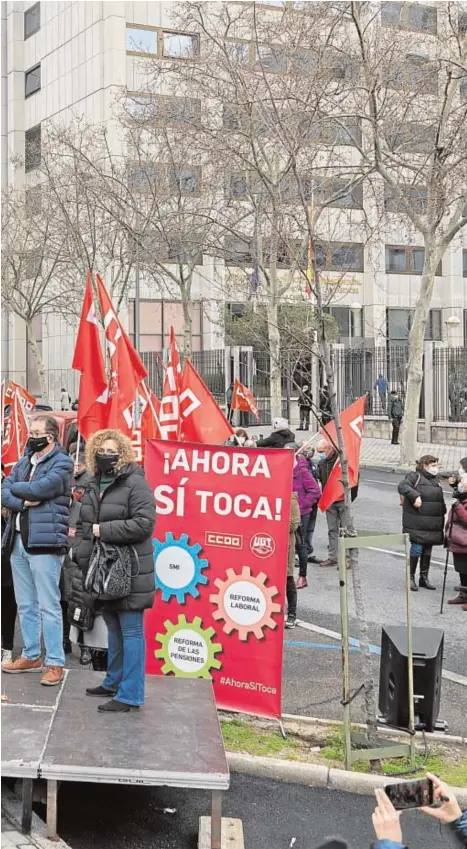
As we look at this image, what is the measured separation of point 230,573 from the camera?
22.5 feet

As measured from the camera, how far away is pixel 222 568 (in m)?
6.86

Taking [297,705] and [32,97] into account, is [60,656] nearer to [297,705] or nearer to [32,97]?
[297,705]

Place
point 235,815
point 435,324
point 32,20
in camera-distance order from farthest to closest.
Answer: point 435,324 → point 32,20 → point 235,815

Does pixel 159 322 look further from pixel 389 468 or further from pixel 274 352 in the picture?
pixel 389 468

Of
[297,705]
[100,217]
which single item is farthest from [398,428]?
[297,705]

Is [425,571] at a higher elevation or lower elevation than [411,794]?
lower

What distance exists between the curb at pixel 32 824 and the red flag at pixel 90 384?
3.66 metres

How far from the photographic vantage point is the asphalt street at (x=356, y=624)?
7371 mm

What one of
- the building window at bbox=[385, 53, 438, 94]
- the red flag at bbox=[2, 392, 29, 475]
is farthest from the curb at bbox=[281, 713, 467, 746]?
the building window at bbox=[385, 53, 438, 94]

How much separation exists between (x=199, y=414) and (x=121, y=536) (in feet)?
11.9

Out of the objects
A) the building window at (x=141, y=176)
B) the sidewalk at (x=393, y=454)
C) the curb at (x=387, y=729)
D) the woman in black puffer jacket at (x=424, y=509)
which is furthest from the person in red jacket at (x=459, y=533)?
the building window at (x=141, y=176)

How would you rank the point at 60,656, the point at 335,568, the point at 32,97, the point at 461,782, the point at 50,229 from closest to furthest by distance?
1. the point at 461,782
2. the point at 60,656
3. the point at 335,568
4. the point at 50,229
5. the point at 32,97

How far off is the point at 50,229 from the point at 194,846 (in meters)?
31.5

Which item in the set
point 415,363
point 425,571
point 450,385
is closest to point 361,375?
point 450,385
